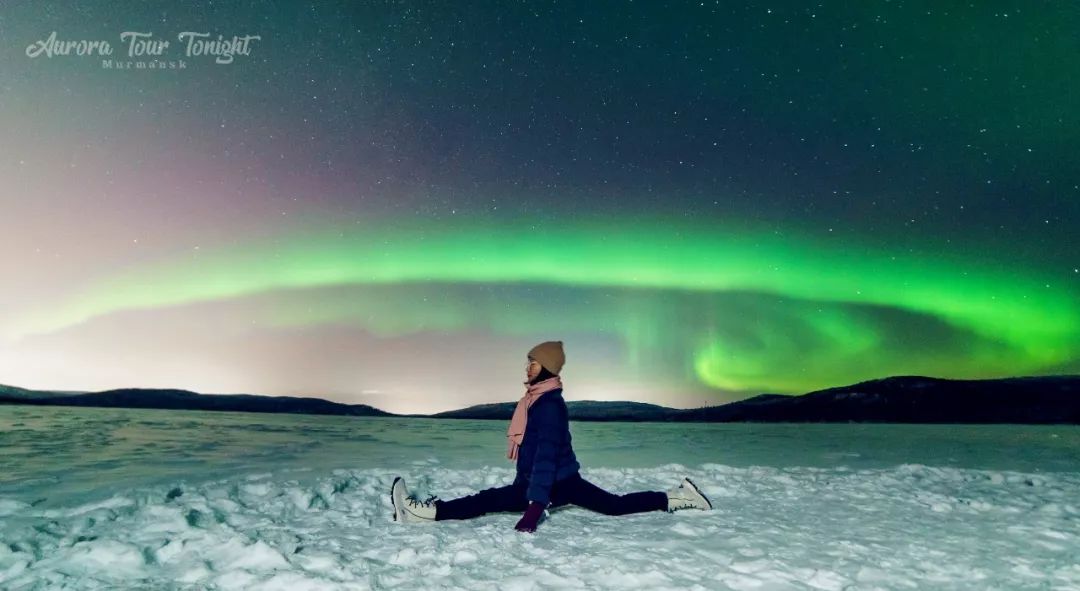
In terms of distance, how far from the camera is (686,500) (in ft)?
18.0

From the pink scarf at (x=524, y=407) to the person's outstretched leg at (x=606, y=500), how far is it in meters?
0.57

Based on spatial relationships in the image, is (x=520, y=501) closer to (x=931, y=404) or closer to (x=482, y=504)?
(x=482, y=504)

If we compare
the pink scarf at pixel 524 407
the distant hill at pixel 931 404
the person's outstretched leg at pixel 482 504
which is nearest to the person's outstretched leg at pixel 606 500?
the person's outstretched leg at pixel 482 504

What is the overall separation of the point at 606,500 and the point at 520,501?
80cm

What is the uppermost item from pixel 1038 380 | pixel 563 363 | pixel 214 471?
pixel 1038 380

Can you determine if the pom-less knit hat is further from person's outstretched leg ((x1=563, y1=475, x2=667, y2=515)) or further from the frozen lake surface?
the frozen lake surface

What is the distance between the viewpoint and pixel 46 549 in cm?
381

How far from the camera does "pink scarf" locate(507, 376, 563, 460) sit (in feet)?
15.8

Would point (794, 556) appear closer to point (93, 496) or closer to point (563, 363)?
point (563, 363)

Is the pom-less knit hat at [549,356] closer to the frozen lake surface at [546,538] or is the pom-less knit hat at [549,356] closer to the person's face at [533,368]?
the person's face at [533,368]

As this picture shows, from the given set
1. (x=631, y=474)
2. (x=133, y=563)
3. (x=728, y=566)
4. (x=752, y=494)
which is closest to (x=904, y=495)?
(x=752, y=494)

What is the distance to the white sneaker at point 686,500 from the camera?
545 cm

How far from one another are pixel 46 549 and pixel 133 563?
0.78m

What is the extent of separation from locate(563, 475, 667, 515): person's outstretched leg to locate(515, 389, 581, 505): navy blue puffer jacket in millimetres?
170
